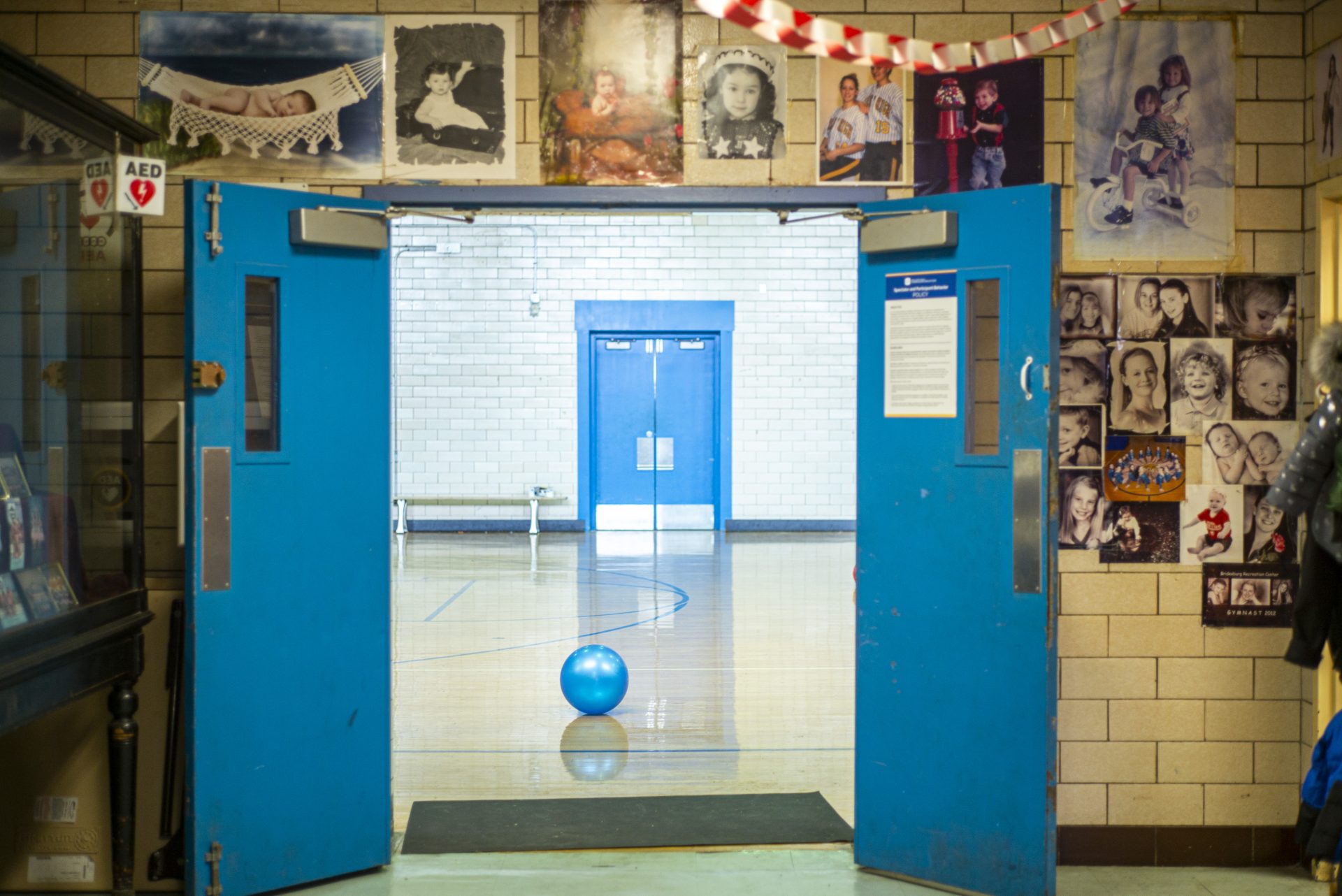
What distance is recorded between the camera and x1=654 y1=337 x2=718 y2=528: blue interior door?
12.8 m

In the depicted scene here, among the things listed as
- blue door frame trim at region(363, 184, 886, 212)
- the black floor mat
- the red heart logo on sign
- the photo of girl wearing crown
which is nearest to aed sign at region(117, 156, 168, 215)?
the red heart logo on sign

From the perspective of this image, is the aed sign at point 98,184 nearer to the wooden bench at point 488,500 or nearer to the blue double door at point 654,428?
the wooden bench at point 488,500

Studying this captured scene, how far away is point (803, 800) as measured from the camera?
13.5ft

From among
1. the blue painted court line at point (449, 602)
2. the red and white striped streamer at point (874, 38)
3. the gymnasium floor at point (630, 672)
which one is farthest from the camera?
the blue painted court line at point (449, 602)

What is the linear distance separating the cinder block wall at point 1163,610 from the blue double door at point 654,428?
30.3 feet

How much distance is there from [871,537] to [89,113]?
242 cm

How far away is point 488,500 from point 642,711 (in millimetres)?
7406

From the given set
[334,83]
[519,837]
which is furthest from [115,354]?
[519,837]

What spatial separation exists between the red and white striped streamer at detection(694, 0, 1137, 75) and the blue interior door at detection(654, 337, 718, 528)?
1009 centimetres

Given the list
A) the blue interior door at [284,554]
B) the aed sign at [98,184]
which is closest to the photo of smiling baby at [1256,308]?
the blue interior door at [284,554]

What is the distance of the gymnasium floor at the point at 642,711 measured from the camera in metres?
3.37

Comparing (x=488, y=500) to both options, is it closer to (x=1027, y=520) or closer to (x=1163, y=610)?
(x=1163, y=610)

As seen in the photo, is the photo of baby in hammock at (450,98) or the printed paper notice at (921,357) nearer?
the printed paper notice at (921,357)

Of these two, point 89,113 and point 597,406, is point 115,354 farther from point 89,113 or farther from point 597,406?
point 597,406
